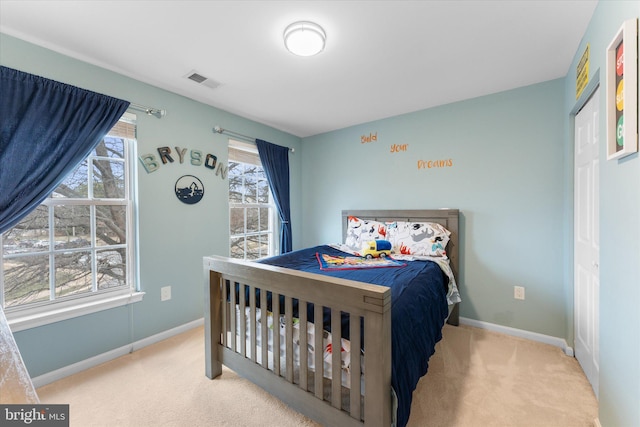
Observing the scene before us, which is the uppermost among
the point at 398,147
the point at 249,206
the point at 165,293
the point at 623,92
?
the point at 398,147

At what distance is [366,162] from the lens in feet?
10.8

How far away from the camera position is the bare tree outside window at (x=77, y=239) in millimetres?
1764

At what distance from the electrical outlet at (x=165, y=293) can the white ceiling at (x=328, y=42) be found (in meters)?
1.80

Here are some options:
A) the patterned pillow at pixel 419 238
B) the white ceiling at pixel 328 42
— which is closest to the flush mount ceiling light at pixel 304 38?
the white ceiling at pixel 328 42

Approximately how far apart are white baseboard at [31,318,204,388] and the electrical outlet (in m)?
0.29

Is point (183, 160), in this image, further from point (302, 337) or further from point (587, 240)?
point (587, 240)

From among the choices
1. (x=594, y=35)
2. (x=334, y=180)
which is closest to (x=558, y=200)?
(x=594, y=35)

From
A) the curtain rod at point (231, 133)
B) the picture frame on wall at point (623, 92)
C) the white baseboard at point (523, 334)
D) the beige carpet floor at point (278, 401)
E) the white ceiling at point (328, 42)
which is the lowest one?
the beige carpet floor at point (278, 401)

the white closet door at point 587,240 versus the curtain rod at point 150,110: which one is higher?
the curtain rod at point 150,110

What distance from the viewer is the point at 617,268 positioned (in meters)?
1.17

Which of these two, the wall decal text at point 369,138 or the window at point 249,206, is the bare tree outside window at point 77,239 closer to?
the window at point 249,206

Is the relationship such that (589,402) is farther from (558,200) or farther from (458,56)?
(458,56)

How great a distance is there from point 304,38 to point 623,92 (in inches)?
60.2

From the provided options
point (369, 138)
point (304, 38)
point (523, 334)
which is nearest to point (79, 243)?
point (304, 38)
